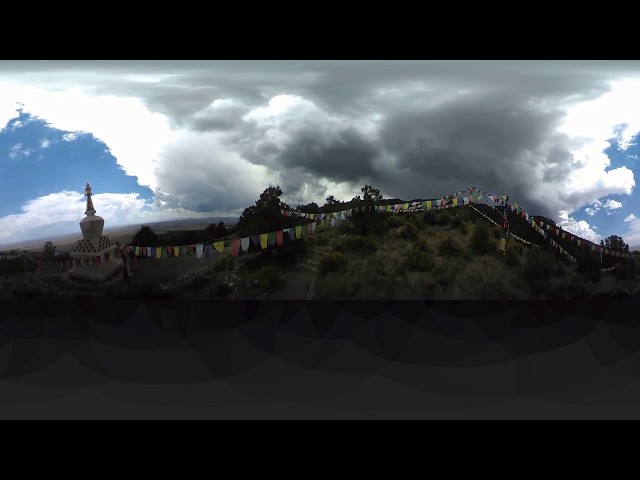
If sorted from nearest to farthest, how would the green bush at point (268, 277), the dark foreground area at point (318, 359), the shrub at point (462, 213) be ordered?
1. the dark foreground area at point (318, 359)
2. the green bush at point (268, 277)
3. the shrub at point (462, 213)

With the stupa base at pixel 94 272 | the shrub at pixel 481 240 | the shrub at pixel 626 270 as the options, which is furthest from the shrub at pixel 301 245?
the shrub at pixel 626 270

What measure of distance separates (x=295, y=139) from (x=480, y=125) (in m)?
1.61

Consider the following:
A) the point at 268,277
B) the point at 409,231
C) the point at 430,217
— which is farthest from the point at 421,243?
the point at 268,277

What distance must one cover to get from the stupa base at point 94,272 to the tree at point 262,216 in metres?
1.14

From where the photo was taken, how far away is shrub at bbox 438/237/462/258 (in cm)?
458

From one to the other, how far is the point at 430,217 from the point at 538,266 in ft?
3.34

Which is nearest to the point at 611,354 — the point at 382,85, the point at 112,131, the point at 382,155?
the point at 382,155

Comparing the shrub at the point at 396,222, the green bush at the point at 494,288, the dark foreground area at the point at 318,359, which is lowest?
the dark foreground area at the point at 318,359

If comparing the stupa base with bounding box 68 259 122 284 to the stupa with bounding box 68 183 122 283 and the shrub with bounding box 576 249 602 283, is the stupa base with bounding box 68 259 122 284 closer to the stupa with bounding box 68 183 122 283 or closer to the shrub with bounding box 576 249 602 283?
the stupa with bounding box 68 183 122 283

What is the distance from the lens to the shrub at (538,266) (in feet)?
15.0

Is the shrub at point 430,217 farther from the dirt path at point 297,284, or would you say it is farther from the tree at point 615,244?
the tree at point 615,244

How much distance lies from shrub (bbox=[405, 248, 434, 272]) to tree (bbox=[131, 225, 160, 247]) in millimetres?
2189

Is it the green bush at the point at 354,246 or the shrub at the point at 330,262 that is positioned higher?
the green bush at the point at 354,246

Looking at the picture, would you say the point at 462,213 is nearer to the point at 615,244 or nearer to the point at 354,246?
the point at 354,246
